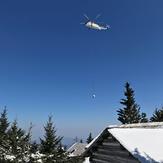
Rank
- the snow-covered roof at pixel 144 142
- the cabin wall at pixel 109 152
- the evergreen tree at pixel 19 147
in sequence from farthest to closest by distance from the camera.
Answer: the evergreen tree at pixel 19 147, the cabin wall at pixel 109 152, the snow-covered roof at pixel 144 142

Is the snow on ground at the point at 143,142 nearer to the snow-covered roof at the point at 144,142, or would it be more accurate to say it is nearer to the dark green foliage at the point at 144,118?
the snow-covered roof at the point at 144,142

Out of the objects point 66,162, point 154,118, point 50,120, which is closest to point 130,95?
point 154,118

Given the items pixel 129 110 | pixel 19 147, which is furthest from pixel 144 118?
pixel 19 147

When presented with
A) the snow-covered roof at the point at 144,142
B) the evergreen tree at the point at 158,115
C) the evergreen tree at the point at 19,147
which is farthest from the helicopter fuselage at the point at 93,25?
the evergreen tree at the point at 158,115

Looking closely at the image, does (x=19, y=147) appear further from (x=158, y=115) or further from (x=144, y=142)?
(x=158, y=115)

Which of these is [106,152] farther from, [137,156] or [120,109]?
[120,109]
